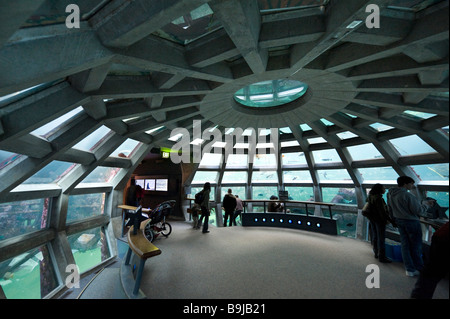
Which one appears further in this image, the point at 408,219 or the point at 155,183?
the point at 155,183

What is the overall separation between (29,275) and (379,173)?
12.1m

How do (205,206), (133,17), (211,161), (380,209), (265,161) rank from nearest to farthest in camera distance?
(380,209), (133,17), (205,206), (211,161), (265,161)

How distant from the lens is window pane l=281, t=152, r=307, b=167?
13.9 metres

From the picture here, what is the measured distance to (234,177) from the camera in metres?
16.2

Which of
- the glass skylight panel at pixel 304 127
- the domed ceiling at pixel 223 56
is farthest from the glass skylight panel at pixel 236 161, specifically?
the domed ceiling at pixel 223 56

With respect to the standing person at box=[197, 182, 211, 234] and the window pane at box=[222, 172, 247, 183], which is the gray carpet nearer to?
the standing person at box=[197, 182, 211, 234]

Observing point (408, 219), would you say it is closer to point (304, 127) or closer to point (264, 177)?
point (304, 127)

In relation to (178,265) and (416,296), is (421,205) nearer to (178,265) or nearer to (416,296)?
(416,296)

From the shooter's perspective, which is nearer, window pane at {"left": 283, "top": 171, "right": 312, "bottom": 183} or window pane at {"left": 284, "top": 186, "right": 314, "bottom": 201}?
window pane at {"left": 283, "top": 171, "right": 312, "bottom": 183}

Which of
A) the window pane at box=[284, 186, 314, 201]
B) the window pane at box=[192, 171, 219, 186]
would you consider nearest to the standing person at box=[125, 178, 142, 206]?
the window pane at box=[192, 171, 219, 186]

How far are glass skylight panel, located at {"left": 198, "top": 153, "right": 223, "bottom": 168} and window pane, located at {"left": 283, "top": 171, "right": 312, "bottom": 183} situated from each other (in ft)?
18.1

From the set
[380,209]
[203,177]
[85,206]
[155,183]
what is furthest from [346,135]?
[85,206]

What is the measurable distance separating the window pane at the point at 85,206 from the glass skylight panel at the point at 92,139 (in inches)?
137

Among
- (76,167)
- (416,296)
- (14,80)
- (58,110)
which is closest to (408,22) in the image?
(416,296)
